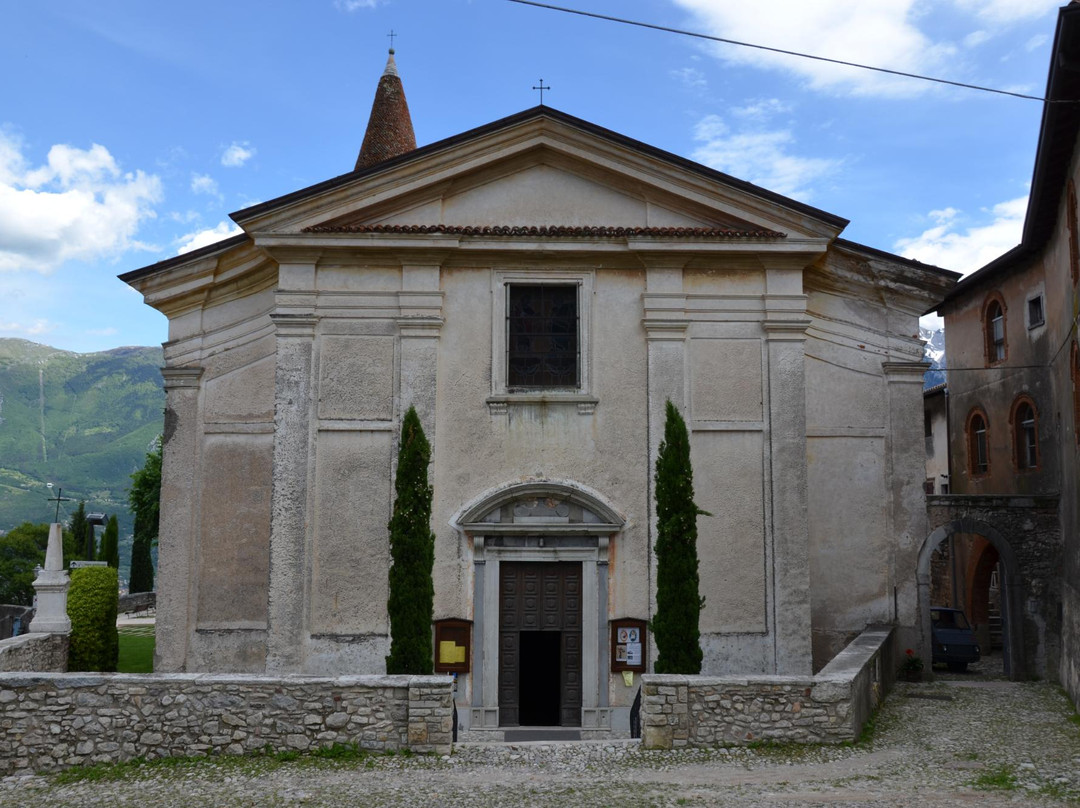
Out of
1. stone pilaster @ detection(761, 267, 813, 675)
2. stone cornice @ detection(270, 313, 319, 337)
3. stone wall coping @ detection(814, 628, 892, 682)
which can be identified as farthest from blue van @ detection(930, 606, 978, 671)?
stone cornice @ detection(270, 313, 319, 337)

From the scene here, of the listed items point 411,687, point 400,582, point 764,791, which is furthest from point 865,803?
point 400,582

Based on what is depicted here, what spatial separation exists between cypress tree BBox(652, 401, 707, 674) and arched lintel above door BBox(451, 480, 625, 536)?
845 millimetres

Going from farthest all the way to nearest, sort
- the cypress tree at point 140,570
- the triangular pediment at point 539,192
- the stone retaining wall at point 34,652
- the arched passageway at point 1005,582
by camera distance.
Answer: the cypress tree at point 140,570 < the arched passageway at point 1005,582 < the triangular pediment at point 539,192 < the stone retaining wall at point 34,652

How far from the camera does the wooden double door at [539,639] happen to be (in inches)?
535

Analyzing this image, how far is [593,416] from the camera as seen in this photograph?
13992 mm

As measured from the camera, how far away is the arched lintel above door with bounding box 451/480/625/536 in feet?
44.8

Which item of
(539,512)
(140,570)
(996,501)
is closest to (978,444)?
(996,501)

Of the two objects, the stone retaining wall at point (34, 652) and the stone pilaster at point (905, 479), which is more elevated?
the stone pilaster at point (905, 479)

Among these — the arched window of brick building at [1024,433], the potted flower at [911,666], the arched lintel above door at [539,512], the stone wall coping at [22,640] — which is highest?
the arched window of brick building at [1024,433]

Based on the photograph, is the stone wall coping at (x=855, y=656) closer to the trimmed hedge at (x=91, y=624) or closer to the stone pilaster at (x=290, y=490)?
the stone pilaster at (x=290, y=490)

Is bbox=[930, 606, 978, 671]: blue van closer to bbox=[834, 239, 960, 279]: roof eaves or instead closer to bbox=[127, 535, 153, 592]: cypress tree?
bbox=[834, 239, 960, 279]: roof eaves

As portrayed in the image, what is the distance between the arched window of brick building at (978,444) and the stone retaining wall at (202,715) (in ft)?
56.5

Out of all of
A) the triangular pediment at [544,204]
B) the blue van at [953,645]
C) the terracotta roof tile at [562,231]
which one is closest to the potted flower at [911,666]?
the blue van at [953,645]

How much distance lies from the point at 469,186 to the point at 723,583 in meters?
6.95
